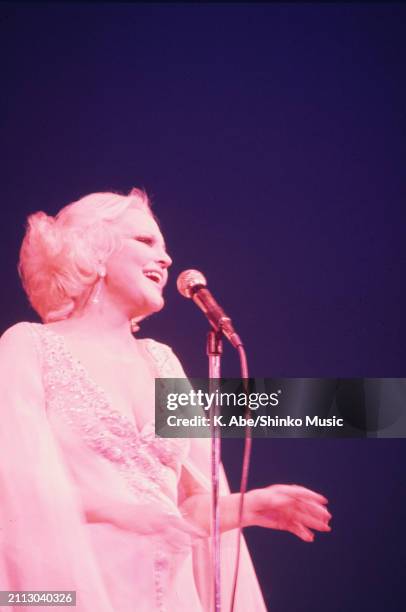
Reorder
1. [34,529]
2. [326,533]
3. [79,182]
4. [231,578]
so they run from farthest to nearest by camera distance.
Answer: [79,182] → [326,533] → [231,578] → [34,529]

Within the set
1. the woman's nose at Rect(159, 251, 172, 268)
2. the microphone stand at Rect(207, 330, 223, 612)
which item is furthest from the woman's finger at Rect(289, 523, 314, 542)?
the woman's nose at Rect(159, 251, 172, 268)

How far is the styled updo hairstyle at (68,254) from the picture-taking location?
2322mm

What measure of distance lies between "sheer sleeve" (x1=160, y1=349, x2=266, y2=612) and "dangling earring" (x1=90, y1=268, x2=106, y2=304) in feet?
0.98

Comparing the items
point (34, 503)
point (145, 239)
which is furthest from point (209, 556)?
point (145, 239)

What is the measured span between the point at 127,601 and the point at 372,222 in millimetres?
1364

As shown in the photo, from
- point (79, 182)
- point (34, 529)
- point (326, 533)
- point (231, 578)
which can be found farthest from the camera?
point (79, 182)

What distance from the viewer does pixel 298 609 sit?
91.2 inches

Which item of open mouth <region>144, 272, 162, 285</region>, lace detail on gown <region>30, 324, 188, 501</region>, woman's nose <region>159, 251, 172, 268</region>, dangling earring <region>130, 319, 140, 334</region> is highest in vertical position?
woman's nose <region>159, 251, 172, 268</region>

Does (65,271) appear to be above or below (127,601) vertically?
above

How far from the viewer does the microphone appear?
1855mm

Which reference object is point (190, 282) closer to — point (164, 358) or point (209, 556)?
point (164, 358)

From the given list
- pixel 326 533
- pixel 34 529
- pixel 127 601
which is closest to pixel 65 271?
pixel 34 529

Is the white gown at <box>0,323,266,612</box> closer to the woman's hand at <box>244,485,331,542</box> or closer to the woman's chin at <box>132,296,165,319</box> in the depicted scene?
the woman's hand at <box>244,485,331,542</box>

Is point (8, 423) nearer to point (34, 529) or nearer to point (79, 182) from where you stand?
point (34, 529)
